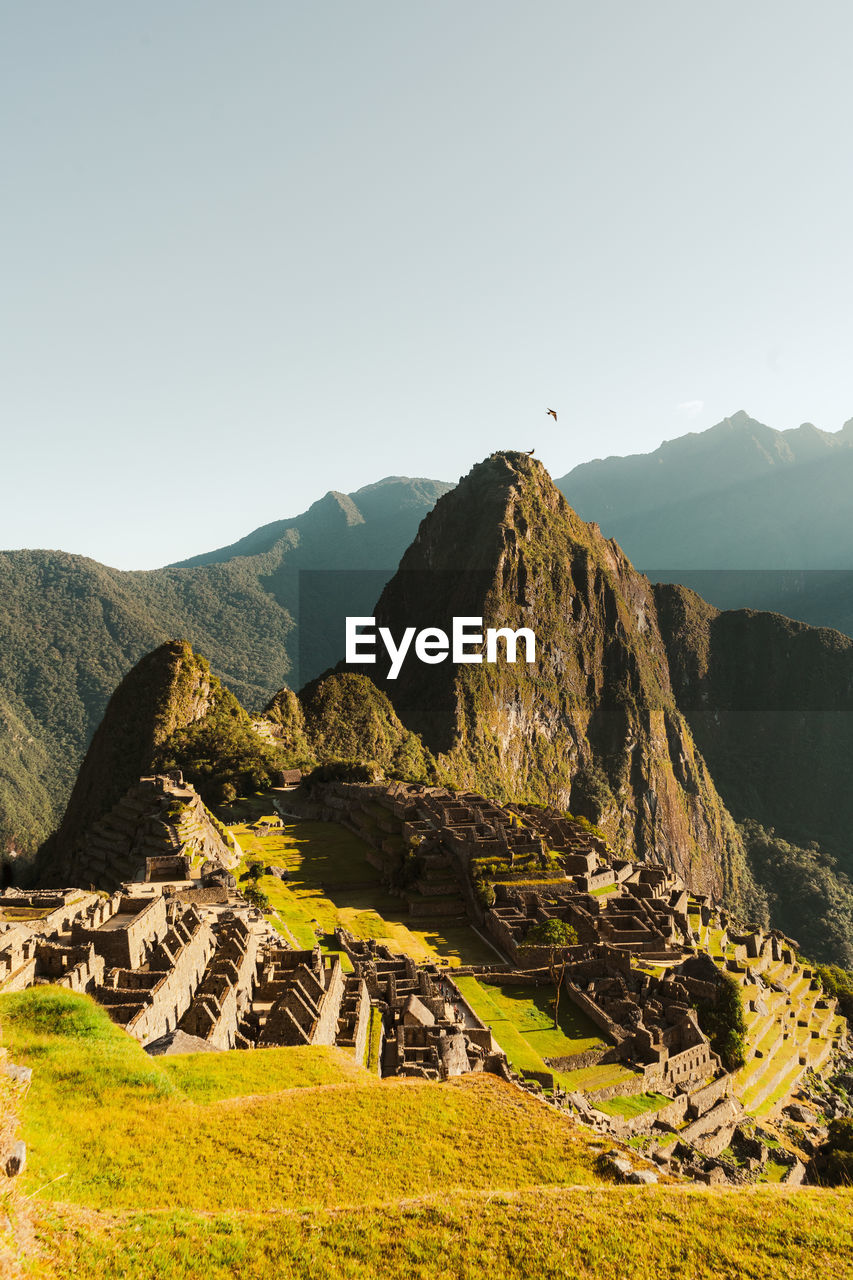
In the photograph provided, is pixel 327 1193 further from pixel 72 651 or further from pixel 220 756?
pixel 72 651

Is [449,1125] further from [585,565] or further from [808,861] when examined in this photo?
[585,565]

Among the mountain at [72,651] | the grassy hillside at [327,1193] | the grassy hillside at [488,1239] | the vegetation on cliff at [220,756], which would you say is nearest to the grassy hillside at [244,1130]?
the grassy hillside at [327,1193]

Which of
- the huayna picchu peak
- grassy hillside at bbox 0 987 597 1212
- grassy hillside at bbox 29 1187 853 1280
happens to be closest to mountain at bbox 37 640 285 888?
the huayna picchu peak

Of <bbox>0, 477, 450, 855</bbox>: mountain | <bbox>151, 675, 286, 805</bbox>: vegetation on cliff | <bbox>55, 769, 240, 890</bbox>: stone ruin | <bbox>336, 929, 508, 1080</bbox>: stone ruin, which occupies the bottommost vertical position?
<bbox>336, 929, 508, 1080</bbox>: stone ruin

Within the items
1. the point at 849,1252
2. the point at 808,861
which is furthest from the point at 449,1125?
the point at 808,861

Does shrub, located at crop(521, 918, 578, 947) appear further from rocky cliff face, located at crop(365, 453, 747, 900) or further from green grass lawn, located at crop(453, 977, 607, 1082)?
rocky cliff face, located at crop(365, 453, 747, 900)

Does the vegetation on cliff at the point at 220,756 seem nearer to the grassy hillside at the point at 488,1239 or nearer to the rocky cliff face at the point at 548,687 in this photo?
the rocky cliff face at the point at 548,687
